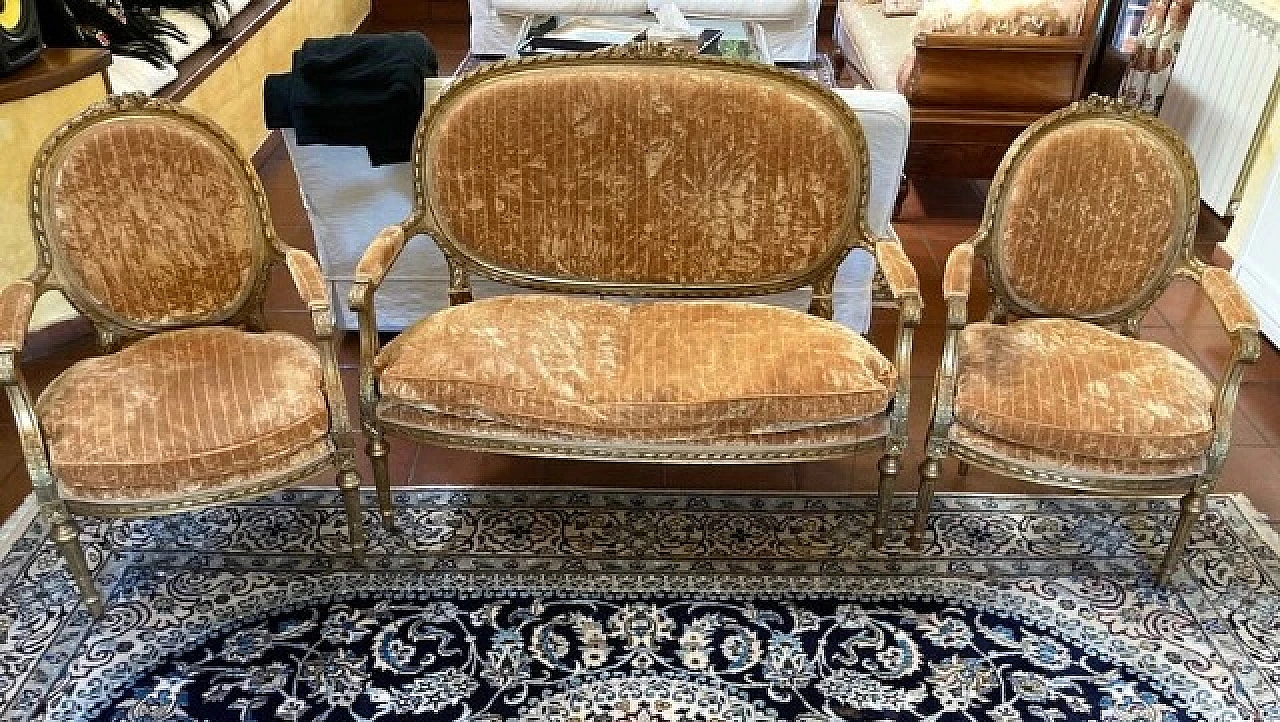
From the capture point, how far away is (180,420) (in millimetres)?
2158

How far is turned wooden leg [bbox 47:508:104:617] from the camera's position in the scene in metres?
2.13

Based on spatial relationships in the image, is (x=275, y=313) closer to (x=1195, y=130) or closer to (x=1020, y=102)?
(x=1020, y=102)

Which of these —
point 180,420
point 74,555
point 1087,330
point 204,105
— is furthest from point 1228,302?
point 204,105

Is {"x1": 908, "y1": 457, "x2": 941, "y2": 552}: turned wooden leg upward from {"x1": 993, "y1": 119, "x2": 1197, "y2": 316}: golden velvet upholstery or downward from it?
downward

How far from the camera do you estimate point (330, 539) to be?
254 cm

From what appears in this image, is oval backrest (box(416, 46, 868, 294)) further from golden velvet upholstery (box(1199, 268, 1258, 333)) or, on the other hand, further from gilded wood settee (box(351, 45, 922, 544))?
golden velvet upholstery (box(1199, 268, 1258, 333))

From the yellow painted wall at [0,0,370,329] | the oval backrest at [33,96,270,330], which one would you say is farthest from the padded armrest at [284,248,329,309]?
the yellow painted wall at [0,0,370,329]

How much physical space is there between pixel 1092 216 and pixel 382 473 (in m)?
1.88

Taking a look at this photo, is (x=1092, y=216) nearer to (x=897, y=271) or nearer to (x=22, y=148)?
(x=897, y=271)

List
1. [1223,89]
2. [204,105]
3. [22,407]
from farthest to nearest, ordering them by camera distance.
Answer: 1. [204,105]
2. [1223,89]
3. [22,407]

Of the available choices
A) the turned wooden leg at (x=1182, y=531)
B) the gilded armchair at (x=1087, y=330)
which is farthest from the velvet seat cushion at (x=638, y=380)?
the turned wooden leg at (x=1182, y=531)

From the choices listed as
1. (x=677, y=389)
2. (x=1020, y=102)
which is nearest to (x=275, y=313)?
(x=677, y=389)

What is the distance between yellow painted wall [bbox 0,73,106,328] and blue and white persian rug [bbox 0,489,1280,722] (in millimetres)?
912

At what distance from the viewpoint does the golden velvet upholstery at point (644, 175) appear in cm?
253
